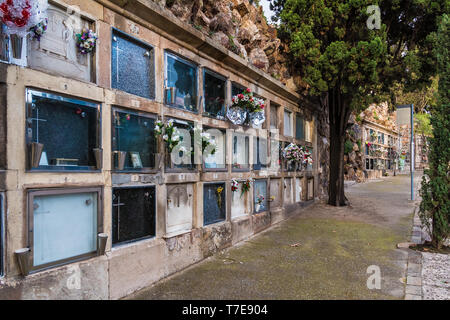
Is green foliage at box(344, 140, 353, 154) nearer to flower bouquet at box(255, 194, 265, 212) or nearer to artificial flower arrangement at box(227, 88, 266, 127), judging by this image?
flower bouquet at box(255, 194, 265, 212)

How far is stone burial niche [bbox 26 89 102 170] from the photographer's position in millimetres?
2586

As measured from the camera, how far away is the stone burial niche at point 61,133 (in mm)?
2586

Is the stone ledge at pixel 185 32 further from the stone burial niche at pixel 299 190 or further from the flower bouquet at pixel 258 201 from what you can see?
the stone burial niche at pixel 299 190

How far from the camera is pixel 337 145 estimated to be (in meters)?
9.75

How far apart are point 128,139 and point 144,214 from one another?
3.15ft

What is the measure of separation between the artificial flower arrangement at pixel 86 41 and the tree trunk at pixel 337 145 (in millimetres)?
8078

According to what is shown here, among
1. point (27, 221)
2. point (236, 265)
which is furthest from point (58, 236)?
point (236, 265)

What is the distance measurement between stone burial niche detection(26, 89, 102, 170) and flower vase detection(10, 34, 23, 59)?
285 mm

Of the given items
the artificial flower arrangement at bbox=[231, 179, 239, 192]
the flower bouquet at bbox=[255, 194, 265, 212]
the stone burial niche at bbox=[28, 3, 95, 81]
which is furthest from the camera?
the flower bouquet at bbox=[255, 194, 265, 212]

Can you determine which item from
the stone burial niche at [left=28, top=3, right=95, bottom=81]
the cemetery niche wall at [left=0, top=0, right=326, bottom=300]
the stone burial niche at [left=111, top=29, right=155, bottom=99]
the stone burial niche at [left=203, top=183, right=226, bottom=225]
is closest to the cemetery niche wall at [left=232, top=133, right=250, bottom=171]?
the cemetery niche wall at [left=0, top=0, right=326, bottom=300]

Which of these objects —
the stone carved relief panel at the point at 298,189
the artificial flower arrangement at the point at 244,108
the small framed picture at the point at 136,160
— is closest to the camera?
the small framed picture at the point at 136,160

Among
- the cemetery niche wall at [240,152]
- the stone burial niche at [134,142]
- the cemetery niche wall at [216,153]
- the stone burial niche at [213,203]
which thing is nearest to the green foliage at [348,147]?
the cemetery niche wall at [240,152]

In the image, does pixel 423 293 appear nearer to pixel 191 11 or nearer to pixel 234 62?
pixel 234 62

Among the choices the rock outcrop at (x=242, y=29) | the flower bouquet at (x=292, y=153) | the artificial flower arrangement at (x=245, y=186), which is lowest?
the artificial flower arrangement at (x=245, y=186)
